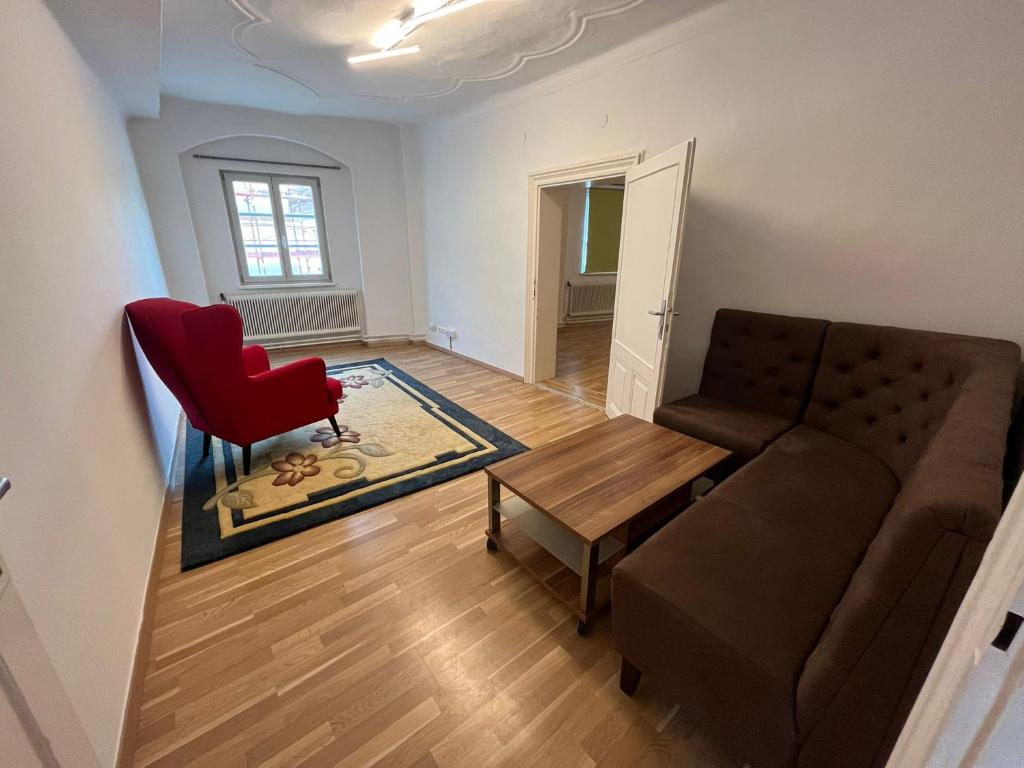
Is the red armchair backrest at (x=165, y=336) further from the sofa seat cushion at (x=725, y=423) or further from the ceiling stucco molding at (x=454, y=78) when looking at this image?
the sofa seat cushion at (x=725, y=423)

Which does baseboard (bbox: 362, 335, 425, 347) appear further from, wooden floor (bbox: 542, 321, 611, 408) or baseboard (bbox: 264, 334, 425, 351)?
wooden floor (bbox: 542, 321, 611, 408)

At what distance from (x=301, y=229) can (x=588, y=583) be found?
207 inches

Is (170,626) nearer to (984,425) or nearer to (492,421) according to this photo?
(492,421)

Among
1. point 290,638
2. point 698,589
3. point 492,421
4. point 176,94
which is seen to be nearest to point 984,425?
point 698,589

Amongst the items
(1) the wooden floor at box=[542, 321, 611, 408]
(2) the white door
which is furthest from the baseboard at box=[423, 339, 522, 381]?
(2) the white door

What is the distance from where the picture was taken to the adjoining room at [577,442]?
33.2 inches

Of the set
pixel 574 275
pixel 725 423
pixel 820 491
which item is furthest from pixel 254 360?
pixel 574 275

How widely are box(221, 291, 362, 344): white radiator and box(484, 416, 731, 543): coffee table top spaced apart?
14.1ft

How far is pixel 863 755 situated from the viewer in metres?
0.80

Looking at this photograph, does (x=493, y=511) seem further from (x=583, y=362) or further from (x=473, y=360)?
(x=583, y=362)

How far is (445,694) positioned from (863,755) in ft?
3.43

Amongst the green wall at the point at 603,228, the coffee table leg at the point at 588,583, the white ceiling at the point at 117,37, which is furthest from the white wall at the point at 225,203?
the coffee table leg at the point at 588,583

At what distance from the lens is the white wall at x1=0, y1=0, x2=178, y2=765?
37.2 inches

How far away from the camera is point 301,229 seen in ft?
16.3
